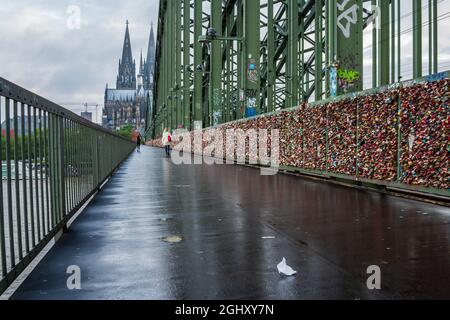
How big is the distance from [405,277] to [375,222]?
239cm

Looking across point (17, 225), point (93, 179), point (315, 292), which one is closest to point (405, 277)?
point (315, 292)

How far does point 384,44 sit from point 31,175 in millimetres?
17200

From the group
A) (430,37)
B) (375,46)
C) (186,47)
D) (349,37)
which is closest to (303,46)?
(375,46)

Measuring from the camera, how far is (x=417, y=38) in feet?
54.2

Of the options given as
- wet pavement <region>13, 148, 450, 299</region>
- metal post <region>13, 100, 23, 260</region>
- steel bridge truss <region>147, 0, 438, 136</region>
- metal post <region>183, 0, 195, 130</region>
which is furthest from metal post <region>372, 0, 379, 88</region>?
metal post <region>183, 0, 195, 130</region>

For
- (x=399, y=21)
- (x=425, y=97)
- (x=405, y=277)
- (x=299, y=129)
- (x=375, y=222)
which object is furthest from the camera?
(x=399, y=21)

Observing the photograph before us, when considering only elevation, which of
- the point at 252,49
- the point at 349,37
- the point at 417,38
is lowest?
the point at 349,37

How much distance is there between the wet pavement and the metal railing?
0.21 meters

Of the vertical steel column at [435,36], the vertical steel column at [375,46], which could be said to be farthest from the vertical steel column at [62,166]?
the vertical steel column at [375,46]

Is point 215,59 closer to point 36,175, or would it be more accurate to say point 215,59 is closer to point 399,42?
point 399,42
